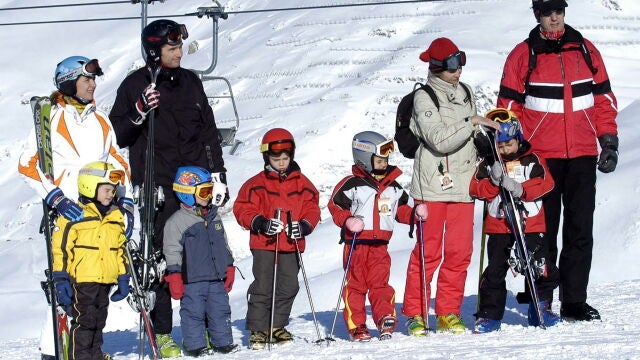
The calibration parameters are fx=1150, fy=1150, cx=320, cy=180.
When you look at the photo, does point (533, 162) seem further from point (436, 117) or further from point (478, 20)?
point (478, 20)

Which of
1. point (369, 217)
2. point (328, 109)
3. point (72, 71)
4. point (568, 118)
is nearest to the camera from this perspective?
point (72, 71)

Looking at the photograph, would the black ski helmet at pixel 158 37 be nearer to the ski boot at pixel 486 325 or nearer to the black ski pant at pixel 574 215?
the black ski pant at pixel 574 215

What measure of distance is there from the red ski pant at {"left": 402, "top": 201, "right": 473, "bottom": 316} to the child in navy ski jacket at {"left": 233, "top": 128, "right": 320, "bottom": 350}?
→ 30.6 inches

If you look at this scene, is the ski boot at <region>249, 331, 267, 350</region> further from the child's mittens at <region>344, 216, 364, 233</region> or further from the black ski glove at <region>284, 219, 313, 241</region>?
the child's mittens at <region>344, 216, 364, 233</region>

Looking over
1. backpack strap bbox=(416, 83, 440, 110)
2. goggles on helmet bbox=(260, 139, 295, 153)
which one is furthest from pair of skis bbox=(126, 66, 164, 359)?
backpack strap bbox=(416, 83, 440, 110)

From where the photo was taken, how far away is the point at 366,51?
45.6 m

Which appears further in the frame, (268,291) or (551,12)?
(268,291)

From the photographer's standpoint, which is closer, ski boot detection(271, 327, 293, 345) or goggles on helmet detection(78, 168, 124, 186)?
goggles on helmet detection(78, 168, 124, 186)

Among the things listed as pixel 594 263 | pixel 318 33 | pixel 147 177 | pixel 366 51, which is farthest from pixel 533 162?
pixel 318 33

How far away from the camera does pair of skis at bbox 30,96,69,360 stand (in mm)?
6919

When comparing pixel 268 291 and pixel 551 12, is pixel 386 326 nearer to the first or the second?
pixel 268 291

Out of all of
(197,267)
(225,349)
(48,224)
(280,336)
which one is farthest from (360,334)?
(48,224)

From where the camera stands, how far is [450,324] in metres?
7.68

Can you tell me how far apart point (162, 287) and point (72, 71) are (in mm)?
1566
